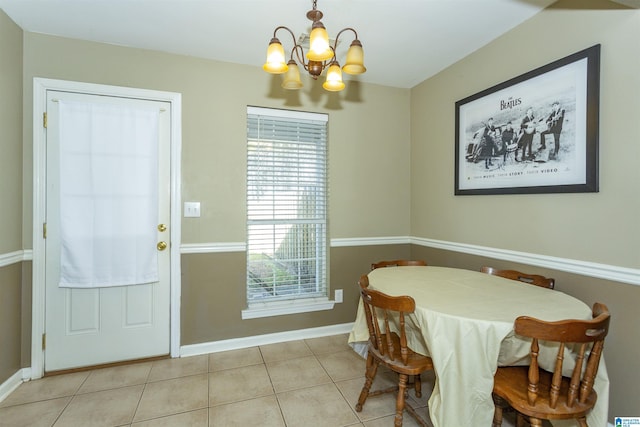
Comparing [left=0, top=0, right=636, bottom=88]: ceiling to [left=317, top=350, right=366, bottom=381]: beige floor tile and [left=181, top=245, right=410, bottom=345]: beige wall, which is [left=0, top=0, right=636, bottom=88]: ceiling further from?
[left=317, top=350, right=366, bottom=381]: beige floor tile

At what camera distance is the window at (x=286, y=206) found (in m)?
2.75

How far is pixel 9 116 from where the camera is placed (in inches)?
78.6

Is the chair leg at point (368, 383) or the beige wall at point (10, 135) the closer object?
the chair leg at point (368, 383)

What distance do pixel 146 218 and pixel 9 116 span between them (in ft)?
3.39

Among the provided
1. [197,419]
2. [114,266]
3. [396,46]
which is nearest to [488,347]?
[197,419]

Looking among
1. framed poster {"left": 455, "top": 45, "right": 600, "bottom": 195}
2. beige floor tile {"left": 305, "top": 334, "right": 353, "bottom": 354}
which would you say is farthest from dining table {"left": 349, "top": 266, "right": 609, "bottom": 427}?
beige floor tile {"left": 305, "top": 334, "right": 353, "bottom": 354}

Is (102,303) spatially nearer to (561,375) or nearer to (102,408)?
(102,408)

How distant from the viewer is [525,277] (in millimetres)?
1953

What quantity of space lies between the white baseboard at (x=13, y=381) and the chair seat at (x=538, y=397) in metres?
2.88

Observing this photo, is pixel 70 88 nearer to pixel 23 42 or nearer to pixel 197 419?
pixel 23 42

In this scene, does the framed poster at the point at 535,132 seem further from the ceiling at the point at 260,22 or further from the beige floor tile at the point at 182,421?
the beige floor tile at the point at 182,421

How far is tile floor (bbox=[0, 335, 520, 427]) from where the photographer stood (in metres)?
1.77

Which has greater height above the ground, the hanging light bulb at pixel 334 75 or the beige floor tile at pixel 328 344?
the hanging light bulb at pixel 334 75

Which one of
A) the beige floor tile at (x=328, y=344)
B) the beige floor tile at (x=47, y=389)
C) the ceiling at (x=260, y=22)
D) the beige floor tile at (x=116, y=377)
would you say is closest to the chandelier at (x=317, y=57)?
the ceiling at (x=260, y=22)
